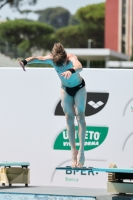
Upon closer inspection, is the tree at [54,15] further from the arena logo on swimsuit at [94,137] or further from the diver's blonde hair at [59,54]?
the diver's blonde hair at [59,54]

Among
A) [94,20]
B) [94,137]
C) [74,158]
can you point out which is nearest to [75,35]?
[94,20]

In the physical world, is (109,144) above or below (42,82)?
below

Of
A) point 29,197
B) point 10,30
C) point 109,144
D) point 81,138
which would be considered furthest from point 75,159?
point 10,30

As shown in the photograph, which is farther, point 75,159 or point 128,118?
point 128,118

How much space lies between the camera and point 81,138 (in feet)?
29.0

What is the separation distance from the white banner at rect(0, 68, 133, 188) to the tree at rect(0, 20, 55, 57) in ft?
284

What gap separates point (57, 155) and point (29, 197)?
9.81 ft

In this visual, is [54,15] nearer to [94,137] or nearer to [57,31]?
[57,31]

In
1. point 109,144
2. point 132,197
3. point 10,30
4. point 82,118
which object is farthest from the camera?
point 10,30

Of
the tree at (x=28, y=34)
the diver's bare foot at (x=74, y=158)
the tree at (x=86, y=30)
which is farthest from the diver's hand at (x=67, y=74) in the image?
the tree at (x=86, y=30)

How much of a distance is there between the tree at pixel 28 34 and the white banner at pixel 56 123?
8660 centimetres

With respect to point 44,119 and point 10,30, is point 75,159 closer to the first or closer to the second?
point 44,119

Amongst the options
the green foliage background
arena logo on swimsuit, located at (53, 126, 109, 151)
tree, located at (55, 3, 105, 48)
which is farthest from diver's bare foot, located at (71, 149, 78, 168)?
tree, located at (55, 3, 105, 48)

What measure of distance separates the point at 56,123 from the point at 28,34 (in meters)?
92.0
